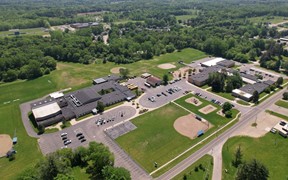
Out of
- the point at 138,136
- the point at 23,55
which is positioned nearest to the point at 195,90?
the point at 138,136

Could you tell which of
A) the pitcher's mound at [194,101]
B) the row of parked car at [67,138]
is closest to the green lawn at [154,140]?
the pitcher's mound at [194,101]

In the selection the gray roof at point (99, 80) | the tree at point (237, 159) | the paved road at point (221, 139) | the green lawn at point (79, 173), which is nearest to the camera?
the green lawn at point (79, 173)

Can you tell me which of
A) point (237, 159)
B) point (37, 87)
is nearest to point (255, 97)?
point (237, 159)

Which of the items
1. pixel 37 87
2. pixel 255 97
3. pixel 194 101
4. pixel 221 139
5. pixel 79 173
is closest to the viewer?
pixel 79 173

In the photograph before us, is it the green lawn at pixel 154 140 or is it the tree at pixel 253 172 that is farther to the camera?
the green lawn at pixel 154 140

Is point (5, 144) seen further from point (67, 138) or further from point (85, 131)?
point (85, 131)

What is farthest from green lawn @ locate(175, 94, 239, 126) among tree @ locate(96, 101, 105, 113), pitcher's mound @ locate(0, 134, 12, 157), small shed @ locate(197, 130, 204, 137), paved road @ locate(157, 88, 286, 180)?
pitcher's mound @ locate(0, 134, 12, 157)

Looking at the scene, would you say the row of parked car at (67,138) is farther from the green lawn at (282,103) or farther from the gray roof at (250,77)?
the gray roof at (250,77)
